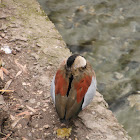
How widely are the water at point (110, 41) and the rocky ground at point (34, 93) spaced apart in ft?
4.59

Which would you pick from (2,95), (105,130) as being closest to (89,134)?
(105,130)

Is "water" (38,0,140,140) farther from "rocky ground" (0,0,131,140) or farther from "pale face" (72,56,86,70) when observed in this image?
"pale face" (72,56,86,70)

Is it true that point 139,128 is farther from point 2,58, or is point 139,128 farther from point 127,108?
point 2,58

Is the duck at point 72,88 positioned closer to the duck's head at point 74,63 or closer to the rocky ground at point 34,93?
the duck's head at point 74,63

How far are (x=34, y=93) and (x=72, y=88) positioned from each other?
940mm

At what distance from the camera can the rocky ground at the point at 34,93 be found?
123 inches

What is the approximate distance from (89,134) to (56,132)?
470 mm

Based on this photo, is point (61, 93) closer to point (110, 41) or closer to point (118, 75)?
point (118, 75)

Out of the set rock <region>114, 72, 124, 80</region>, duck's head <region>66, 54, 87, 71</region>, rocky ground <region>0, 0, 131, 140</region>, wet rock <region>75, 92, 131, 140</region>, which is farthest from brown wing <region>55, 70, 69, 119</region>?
rock <region>114, 72, 124, 80</region>

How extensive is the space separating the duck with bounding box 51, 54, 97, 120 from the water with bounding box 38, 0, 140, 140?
2.05m

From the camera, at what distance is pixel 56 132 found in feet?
10.2

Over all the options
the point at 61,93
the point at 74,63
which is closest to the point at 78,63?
the point at 74,63

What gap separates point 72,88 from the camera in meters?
2.95

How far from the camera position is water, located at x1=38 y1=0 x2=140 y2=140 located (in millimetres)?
5141
